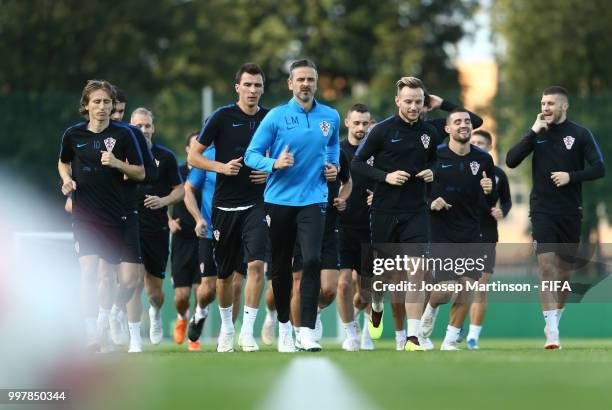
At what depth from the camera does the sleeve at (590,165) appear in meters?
13.8

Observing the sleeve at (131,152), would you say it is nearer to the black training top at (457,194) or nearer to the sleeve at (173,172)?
the sleeve at (173,172)

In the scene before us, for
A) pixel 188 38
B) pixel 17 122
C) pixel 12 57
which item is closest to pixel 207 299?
pixel 17 122

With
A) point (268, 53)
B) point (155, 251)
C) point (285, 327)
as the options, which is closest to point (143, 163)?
point (285, 327)

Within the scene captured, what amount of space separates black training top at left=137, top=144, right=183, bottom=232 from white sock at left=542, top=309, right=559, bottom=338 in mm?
4197

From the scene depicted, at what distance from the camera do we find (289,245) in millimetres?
12250

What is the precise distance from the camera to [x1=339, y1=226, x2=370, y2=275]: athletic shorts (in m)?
15.2

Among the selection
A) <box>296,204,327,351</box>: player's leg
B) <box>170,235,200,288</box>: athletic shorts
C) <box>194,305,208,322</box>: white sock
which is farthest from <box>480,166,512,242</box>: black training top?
Result: <box>170,235,200,288</box>: athletic shorts

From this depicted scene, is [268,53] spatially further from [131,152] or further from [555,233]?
[131,152]

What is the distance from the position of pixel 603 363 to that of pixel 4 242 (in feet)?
29.4

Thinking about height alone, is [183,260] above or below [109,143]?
below

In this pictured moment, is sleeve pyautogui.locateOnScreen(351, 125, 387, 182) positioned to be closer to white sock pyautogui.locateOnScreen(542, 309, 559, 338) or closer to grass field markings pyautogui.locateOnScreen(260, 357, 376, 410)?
white sock pyautogui.locateOnScreen(542, 309, 559, 338)

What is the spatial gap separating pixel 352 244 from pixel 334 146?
3026mm

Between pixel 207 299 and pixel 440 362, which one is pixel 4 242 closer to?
pixel 207 299

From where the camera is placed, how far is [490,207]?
15656 millimetres
